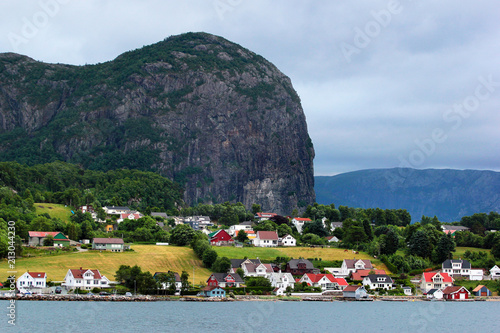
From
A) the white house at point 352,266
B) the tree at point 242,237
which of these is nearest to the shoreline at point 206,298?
the white house at point 352,266

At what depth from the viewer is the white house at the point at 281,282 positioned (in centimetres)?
8653

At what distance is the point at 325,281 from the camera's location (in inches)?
3620

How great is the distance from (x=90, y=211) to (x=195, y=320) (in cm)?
8696

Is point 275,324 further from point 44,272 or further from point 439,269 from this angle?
point 439,269

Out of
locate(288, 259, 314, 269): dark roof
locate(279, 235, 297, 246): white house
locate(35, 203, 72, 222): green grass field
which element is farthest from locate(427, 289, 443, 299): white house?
locate(35, 203, 72, 222): green grass field

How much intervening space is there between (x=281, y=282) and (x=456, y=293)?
25400 millimetres

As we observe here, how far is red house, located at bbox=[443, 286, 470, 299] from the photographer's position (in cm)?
8744

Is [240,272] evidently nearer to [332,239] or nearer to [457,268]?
[457,268]

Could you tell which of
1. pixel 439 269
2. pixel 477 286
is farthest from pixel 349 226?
pixel 477 286

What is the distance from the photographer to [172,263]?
9638 cm

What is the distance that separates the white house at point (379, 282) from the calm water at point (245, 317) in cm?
1277

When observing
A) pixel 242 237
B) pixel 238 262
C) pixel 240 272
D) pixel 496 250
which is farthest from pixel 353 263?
pixel 242 237

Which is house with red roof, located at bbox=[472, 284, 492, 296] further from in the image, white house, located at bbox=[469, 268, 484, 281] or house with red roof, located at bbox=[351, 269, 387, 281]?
house with red roof, located at bbox=[351, 269, 387, 281]

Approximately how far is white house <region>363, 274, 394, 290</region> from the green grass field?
2650 inches
